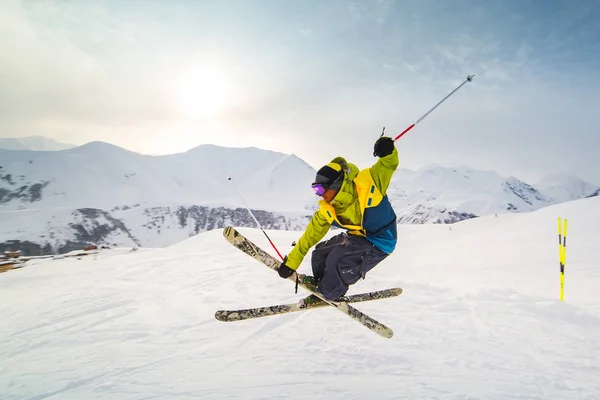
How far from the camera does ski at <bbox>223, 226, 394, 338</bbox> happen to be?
4.55 m

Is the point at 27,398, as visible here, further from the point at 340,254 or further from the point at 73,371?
the point at 340,254

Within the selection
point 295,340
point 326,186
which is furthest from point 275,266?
point 295,340

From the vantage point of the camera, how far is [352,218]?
468 centimetres

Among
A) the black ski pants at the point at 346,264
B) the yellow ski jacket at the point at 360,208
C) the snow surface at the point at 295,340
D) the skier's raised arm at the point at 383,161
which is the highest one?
the skier's raised arm at the point at 383,161

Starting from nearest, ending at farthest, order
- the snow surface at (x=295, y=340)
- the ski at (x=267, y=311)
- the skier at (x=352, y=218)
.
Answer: the snow surface at (x=295, y=340)
the skier at (x=352, y=218)
the ski at (x=267, y=311)

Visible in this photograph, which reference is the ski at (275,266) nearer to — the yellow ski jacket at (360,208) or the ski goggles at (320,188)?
the yellow ski jacket at (360,208)

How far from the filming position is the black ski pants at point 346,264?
4.53 m

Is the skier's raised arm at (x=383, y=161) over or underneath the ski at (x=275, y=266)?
over

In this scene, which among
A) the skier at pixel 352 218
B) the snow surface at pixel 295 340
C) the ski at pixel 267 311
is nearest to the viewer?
the snow surface at pixel 295 340

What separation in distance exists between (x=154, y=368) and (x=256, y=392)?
185cm

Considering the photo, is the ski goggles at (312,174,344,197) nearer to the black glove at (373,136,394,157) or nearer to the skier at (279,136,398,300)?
the skier at (279,136,398,300)

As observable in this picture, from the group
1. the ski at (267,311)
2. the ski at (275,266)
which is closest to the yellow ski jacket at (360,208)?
the ski at (275,266)

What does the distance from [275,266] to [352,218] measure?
142 centimetres

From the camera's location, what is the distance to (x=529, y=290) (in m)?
7.93
